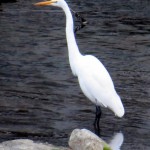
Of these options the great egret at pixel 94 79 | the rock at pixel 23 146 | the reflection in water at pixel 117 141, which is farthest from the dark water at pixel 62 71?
the rock at pixel 23 146

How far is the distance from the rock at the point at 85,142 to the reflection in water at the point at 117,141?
2.97 feet

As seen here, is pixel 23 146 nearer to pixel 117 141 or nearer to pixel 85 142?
pixel 85 142

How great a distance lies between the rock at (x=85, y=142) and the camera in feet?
25.4

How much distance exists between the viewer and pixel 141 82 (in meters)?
12.7

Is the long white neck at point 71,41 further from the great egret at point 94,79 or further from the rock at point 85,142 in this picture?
the rock at point 85,142

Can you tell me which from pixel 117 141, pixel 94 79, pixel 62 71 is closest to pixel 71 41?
pixel 94 79

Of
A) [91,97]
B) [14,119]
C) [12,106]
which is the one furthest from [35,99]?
[91,97]

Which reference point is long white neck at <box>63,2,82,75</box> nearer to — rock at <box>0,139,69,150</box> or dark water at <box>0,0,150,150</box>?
dark water at <box>0,0,150,150</box>

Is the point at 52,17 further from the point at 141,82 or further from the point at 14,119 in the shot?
the point at 14,119

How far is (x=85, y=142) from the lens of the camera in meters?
7.77

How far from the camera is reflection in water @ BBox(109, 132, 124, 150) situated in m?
8.79

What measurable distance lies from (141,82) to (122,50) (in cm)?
335

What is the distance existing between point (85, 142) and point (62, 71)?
6065 mm

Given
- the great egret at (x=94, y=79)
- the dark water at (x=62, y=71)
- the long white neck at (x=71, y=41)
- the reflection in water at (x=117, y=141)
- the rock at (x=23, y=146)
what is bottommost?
the dark water at (x=62, y=71)
